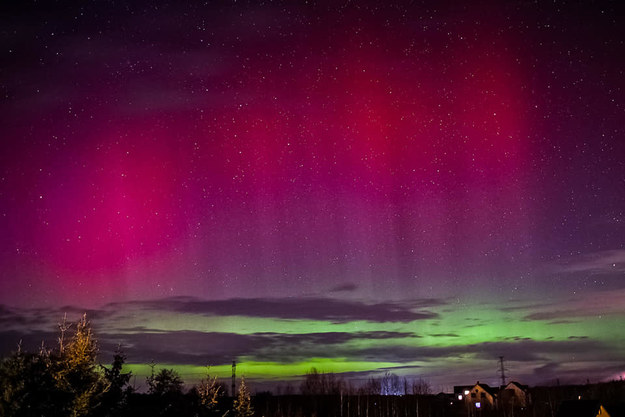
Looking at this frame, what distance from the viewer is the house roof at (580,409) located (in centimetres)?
6028

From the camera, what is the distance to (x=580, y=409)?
62031 millimetres

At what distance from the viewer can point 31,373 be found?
800 inches

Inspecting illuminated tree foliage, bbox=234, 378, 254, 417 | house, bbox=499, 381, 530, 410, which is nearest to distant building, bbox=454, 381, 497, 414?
house, bbox=499, 381, 530, 410

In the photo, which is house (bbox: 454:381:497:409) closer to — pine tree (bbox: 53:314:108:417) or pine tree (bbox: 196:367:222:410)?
pine tree (bbox: 196:367:222:410)

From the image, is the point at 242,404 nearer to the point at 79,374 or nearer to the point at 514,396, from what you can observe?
the point at 79,374

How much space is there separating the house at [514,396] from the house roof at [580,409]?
39.4 m

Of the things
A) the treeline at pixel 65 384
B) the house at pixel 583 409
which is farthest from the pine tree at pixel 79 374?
the house at pixel 583 409

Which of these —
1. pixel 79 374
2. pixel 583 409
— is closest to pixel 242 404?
pixel 79 374

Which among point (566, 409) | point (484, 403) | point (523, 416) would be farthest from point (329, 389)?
point (566, 409)

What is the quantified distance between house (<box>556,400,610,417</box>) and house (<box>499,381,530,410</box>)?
39498 millimetres

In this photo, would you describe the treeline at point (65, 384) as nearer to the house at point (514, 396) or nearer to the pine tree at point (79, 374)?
the pine tree at point (79, 374)

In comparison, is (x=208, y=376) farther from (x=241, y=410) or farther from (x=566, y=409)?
(x=566, y=409)

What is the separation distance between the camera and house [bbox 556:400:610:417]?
59.8 m

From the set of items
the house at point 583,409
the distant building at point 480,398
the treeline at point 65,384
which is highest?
the treeline at point 65,384
